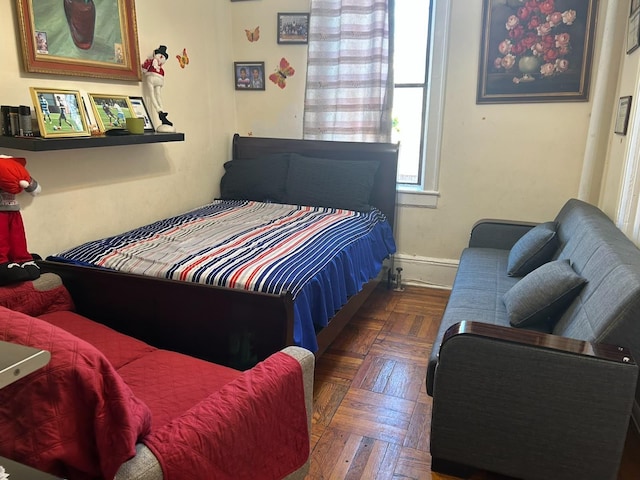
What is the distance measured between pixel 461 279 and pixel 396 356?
55 cm

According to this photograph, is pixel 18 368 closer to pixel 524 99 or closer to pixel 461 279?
pixel 461 279

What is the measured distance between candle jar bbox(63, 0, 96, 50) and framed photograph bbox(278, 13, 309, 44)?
1468 millimetres

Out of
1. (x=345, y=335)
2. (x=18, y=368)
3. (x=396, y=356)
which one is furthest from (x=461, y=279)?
(x=18, y=368)

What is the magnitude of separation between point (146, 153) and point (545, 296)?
242cm

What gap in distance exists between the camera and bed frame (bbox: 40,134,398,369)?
1896mm

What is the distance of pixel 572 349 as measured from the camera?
1.51 metres

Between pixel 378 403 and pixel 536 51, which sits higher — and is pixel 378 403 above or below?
below

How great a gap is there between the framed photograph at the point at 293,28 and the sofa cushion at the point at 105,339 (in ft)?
8.37

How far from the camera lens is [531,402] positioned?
1.58 metres

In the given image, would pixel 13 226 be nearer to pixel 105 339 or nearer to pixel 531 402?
pixel 105 339

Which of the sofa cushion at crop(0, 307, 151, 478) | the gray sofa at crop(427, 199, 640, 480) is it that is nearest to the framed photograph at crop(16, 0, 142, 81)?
the sofa cushion at crop(0, 307, 151, 478)

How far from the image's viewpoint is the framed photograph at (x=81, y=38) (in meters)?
2.24

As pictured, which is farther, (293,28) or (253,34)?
(253,34)

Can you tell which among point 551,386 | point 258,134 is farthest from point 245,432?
point 258,134
